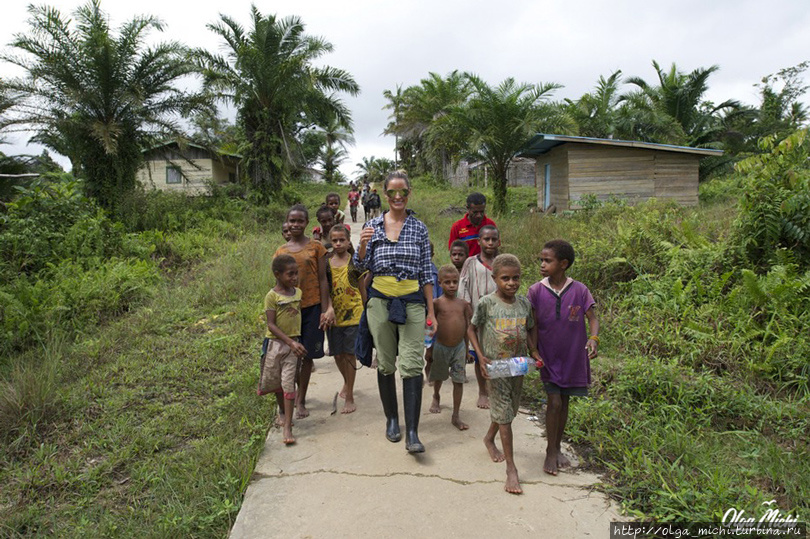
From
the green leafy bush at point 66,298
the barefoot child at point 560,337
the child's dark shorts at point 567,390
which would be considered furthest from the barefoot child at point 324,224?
the green leafy bush at point 66,298

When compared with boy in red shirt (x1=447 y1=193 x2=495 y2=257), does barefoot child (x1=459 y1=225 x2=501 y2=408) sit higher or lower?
lower

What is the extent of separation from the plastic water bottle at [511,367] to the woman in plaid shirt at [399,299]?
559 millimetres

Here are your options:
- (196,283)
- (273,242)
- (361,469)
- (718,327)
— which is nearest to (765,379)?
(718,327)

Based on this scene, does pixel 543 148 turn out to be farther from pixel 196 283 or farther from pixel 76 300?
pixel 76 300

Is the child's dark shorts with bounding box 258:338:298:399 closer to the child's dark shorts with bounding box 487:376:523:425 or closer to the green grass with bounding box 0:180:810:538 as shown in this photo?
the green grass with bounding box 0:180:810:538

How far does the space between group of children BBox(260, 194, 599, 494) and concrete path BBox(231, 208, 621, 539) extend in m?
0.15

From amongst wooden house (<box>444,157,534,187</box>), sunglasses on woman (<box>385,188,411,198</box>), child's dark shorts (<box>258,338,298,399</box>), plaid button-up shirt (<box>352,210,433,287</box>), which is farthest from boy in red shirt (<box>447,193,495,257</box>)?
wooden house (<box>444,157,534,187</box>)

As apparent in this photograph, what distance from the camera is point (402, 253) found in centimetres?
359

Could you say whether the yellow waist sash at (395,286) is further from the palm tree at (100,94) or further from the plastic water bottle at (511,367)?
the palm tree at (100,94)

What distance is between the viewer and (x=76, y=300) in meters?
7.05

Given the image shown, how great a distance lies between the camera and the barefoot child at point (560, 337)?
3.18m

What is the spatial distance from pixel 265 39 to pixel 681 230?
44.3 feet

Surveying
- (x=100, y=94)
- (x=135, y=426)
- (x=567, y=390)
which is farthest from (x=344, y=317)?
(x=100, y=94)

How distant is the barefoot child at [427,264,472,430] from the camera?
399 centimetres
